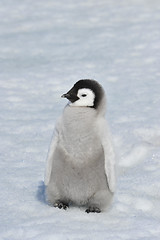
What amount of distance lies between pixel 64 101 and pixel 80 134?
2969 mm

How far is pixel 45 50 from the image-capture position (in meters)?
8.33

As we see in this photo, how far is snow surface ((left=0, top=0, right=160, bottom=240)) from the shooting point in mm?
3754

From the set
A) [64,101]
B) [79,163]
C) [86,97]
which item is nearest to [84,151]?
[79,163]

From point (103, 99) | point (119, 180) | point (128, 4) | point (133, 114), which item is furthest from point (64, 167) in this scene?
point (128, 4)

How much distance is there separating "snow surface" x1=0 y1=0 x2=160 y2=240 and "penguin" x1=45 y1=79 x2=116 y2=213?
0.15m

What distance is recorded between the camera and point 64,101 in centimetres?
671

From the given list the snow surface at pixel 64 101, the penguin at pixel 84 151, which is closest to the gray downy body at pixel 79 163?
the penguin at pixel 84 151

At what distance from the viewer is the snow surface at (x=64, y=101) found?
3.75 meters

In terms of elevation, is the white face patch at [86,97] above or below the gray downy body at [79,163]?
above

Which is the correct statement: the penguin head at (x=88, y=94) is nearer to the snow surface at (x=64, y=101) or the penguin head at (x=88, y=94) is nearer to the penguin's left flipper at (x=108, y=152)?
the penguin's left flipper at (x=108, y=152)

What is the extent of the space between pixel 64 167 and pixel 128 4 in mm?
6612

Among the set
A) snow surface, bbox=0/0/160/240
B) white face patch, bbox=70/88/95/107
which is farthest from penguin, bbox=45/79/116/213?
snow surface, bbox=0/0/160/240

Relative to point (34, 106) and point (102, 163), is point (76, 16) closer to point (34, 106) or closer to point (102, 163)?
point (34, 106)

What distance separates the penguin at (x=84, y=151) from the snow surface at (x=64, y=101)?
5.8 inches
